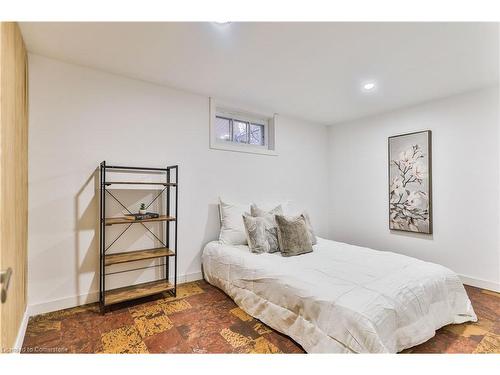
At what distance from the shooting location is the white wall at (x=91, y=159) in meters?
2.25

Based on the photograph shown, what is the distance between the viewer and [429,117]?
3.28 metres

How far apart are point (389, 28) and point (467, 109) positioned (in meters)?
2.00

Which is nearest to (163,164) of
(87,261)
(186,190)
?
(186,190)

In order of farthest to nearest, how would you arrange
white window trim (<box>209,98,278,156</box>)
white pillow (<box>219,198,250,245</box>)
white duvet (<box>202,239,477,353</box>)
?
white window trim (<box>209,98,278,156</box>), white pillow (<box>219,198,250,245</box>), white duvet (<box>202,239,477,353</box>)

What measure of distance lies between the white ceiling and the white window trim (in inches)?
10.8

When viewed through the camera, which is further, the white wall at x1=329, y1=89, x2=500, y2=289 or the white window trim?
the white window trim

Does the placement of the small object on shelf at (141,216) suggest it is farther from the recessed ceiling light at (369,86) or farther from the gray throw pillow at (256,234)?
the recessed ceiling light at (369,86)

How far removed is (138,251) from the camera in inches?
106

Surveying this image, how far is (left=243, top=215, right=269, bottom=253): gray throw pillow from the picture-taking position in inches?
107

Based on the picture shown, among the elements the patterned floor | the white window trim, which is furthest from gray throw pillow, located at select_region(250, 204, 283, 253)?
the white window trim

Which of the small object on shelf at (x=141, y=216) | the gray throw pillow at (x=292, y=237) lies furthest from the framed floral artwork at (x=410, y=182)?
the small object on shelf at (x=141, y=216)

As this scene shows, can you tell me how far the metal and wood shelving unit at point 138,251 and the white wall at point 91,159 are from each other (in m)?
0.10

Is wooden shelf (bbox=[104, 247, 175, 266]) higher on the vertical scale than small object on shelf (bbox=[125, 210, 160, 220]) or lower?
lower

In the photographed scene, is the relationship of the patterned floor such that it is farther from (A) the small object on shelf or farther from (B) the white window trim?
(B) the white window trim
